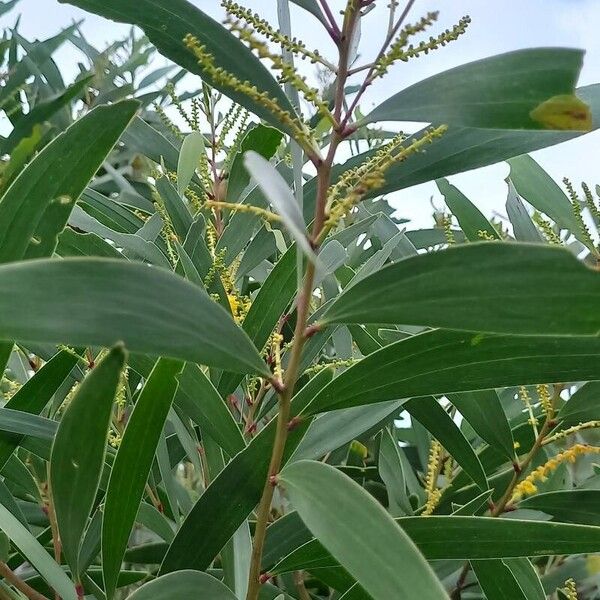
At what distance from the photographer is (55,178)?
1.38 feet

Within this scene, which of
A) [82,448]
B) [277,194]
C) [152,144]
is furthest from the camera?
[152,144]

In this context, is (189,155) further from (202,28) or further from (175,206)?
(202,28)

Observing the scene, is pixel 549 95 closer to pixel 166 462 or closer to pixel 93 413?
pixel 93 413

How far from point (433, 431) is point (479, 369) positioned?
0.20 meters

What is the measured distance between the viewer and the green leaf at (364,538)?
312 mm

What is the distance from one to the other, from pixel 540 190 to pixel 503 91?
0.34 metres

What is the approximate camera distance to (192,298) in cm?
32

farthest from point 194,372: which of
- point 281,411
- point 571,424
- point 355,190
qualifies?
point 571,424

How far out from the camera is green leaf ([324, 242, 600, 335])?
0.97ft

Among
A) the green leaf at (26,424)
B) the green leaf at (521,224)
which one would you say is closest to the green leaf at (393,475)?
the green leaf at (521,224)

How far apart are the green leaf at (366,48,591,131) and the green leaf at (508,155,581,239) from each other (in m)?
0.31

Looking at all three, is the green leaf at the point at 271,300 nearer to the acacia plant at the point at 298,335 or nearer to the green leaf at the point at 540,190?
the acacia plant at the point at 298,335

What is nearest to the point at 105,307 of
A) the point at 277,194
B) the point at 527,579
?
the point at 277,194

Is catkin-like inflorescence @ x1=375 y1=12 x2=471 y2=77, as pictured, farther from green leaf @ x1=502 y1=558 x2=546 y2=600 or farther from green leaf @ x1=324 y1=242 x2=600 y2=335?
green leaf @ x1=502 y1=558 x2=546 y2=600
